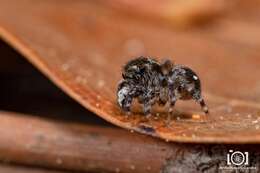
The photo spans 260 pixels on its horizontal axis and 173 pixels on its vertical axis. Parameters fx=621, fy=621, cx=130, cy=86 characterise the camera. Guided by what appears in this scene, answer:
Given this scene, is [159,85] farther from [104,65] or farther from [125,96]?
[104,65]

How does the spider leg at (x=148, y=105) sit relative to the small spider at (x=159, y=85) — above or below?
Result: below

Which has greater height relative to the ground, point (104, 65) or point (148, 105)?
point (104, 65)

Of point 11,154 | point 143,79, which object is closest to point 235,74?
point 143,79

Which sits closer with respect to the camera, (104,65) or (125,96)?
(125,96)

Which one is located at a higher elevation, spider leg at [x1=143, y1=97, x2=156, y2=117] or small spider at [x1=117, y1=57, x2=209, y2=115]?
small spider at [x1=117, y1=57, x2=209, y2=115]

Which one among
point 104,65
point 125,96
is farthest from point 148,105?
point 104,65

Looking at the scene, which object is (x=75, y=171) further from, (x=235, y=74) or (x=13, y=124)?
(x=235, y=74)

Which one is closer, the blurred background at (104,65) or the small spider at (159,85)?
the blurred background at (104,65)

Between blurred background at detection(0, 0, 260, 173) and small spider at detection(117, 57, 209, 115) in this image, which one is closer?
blurred background at detection(0, 0, 260, 173)
